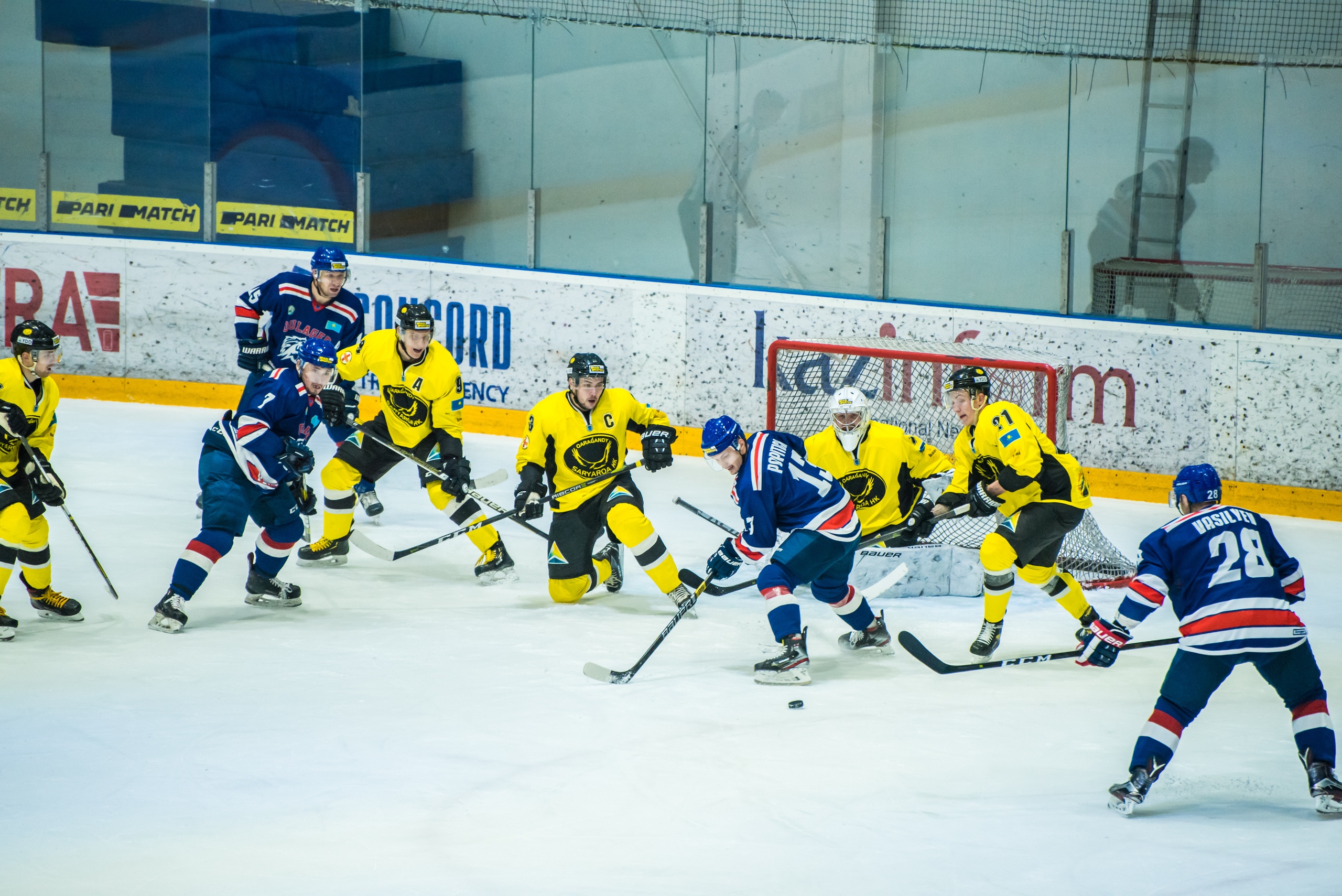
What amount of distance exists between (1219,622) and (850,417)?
190cm

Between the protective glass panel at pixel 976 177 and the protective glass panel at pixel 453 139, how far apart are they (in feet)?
7.33

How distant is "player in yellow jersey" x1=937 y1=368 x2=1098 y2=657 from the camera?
17.0ft

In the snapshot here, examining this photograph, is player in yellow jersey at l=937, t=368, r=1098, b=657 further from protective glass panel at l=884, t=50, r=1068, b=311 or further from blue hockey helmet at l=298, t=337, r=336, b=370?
protective glass panel at l=884, t=50, r=1068, b=311

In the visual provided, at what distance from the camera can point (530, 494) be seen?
5801 mm

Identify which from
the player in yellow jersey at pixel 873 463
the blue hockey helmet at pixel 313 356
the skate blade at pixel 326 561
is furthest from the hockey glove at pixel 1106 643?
the skate blade at pixel 326 561

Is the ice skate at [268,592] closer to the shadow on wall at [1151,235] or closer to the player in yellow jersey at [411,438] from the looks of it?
the player in yellow jersey at [411,438]

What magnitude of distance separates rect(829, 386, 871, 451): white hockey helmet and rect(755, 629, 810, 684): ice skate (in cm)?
84

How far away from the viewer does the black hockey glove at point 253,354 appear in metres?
6.84

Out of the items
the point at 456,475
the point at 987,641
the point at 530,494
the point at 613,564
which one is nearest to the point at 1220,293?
the point at 987,641

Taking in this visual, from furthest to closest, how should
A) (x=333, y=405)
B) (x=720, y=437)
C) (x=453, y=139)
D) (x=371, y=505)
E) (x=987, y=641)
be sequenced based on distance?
1. (x=453, y=139)
2. (x=371, y=505)
3. (x=333, y=405)
4. (x=987, y=641)
5. (x=720, y=437)

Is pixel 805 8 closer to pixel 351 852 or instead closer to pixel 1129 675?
pixel 1129 675

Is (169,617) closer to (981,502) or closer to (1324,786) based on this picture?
(981,502)

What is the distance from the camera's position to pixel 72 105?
9.64 metres

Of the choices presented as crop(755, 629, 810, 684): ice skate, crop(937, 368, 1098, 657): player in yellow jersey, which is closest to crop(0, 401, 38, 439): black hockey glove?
crop(755, 629, 810, 684): ice skate
